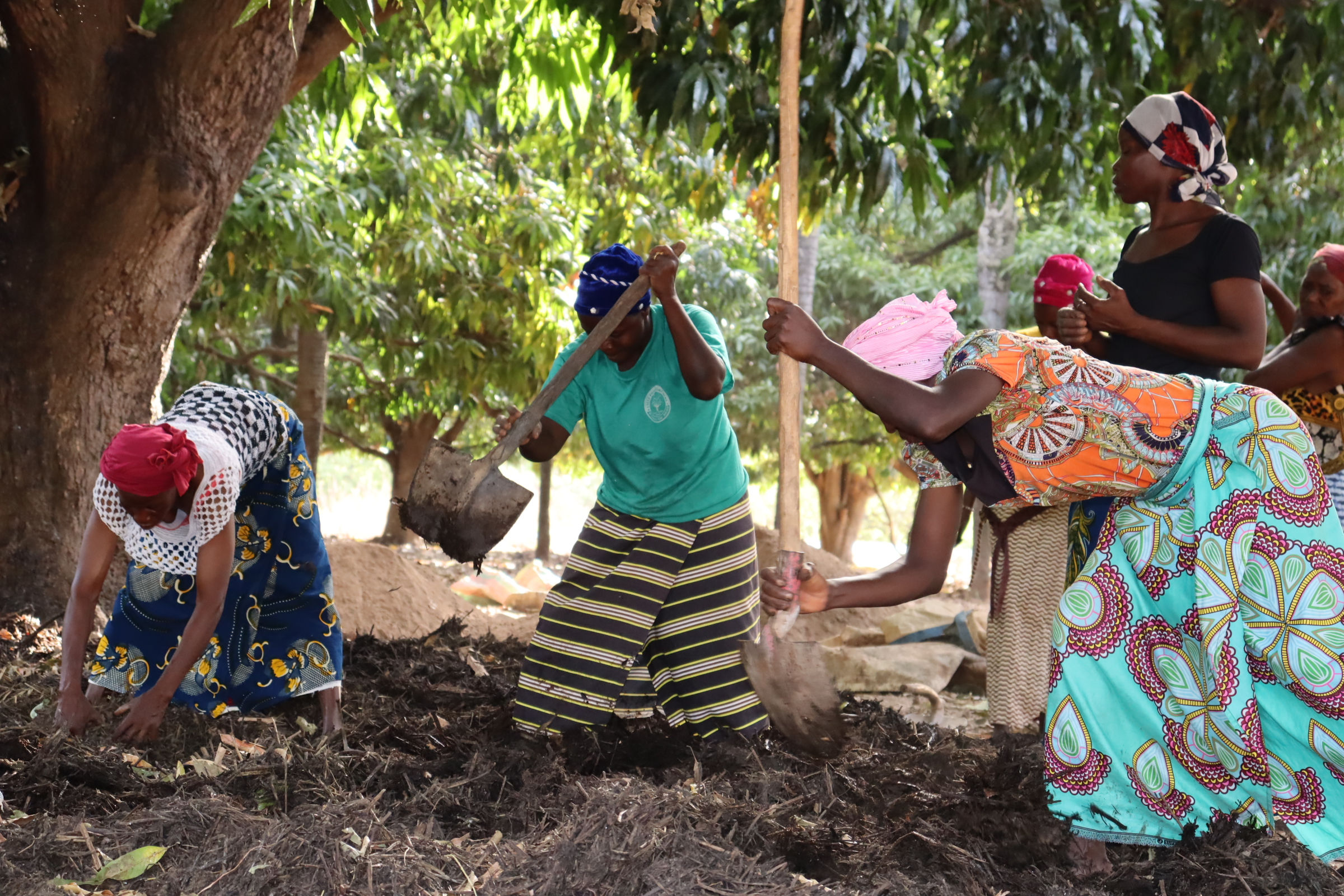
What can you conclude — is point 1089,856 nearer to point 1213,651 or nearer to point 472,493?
point 1213,651

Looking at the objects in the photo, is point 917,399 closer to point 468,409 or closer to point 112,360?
point 112,360

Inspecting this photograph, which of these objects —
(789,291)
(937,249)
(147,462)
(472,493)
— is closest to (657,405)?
(472,493)

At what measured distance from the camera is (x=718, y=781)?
259 centimetres

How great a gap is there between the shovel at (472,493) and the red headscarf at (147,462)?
57cm

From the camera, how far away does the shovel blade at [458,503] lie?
2902 millimetres

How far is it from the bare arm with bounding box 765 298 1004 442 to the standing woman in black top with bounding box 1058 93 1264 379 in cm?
65

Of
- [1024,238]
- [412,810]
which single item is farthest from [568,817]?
[1024,238]

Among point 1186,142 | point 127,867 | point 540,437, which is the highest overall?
point 1186,142

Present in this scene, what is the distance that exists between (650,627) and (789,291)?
1.11 meters

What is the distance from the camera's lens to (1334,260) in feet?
9.70

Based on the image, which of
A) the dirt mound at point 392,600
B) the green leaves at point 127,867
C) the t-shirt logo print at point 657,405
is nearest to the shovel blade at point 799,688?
the t-shirt logo print at point 657,405

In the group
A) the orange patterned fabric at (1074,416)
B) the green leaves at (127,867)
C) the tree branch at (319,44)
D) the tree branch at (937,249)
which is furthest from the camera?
the tree branch at (937,249)

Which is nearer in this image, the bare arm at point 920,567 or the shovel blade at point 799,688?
the bare arm at point 920,567

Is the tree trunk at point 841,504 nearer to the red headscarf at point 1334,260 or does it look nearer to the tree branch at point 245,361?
the tree branch at point 245,361
